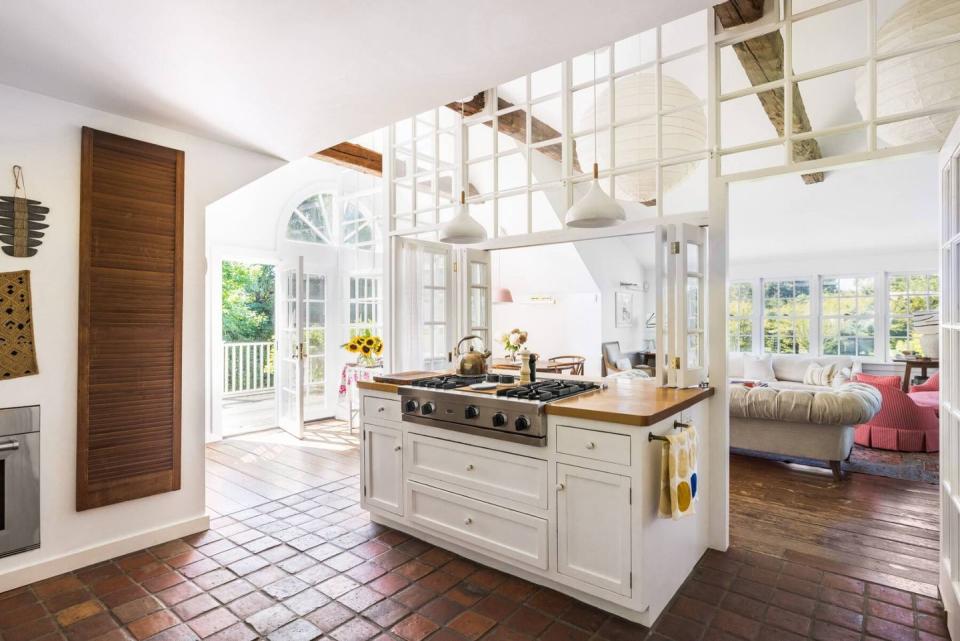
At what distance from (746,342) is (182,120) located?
28.3ft

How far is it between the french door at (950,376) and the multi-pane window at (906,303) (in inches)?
259

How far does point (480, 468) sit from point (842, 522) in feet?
7.79

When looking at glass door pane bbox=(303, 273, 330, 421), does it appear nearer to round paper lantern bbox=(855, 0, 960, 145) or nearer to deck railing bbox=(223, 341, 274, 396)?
deck railing bbox=(223, 341, 274, 396)

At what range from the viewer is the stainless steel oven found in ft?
7.78

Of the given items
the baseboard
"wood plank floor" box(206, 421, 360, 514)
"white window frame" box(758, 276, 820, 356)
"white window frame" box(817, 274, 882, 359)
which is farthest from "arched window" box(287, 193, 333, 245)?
"white window frame" box(817, 274, 882, 359)

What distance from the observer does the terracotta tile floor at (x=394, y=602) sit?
2.04 m

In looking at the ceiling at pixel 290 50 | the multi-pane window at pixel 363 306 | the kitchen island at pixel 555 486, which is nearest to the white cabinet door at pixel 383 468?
the kitchen island at pixel 555 486

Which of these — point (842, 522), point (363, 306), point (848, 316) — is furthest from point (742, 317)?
point (363, 306)

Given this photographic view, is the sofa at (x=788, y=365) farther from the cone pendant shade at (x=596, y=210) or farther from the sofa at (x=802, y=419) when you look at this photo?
the cone pendant shade at (x=596, y=210)

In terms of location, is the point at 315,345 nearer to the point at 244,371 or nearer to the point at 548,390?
the point at 244,371

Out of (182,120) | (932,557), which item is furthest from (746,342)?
(182,120)

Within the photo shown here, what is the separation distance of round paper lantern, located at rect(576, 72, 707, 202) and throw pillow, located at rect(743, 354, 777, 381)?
18.3 ft

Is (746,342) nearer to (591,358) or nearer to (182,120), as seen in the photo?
(591,358)

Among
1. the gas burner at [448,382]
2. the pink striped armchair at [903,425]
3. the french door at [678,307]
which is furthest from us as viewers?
the pink striped armchair at [903,425]
